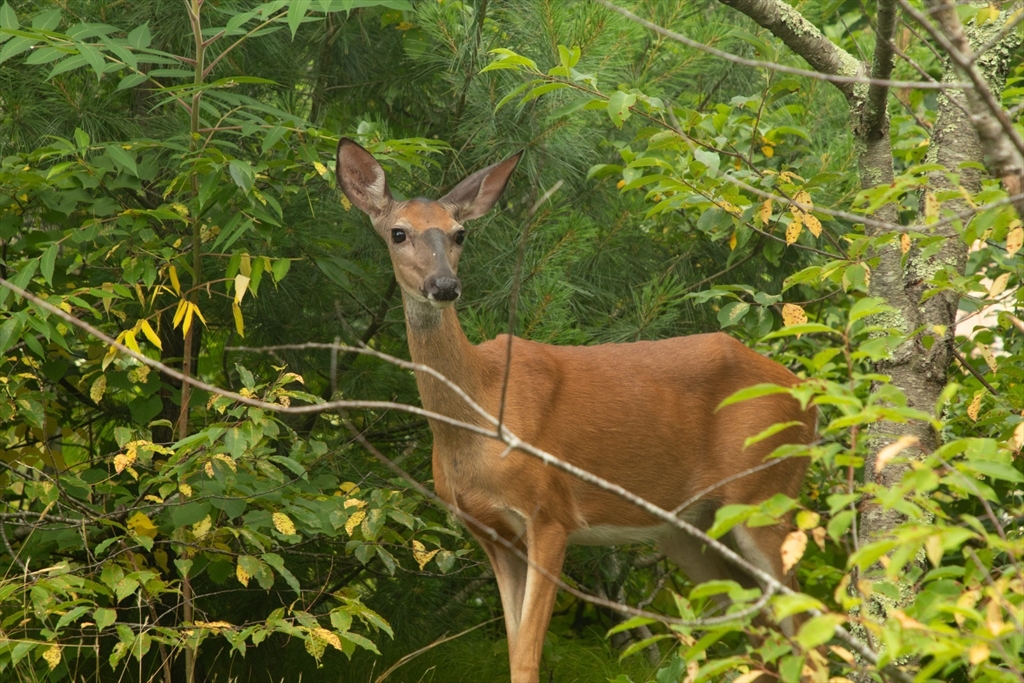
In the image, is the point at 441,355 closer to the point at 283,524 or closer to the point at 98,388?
the point at 283,524

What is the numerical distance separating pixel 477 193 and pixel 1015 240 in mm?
2412

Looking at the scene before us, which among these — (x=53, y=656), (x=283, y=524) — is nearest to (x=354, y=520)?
(x=283, y=524)

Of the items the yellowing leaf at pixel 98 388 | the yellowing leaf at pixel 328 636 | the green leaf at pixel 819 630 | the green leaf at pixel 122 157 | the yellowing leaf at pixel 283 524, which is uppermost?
the green leaf at pixel 819 630

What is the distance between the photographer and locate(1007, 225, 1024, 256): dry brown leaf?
3417mm

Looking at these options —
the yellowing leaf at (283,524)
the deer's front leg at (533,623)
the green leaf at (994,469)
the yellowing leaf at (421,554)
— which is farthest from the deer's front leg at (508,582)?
the green leaf at (994,469)

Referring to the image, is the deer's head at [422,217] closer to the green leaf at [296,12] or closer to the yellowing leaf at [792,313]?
the green leaf at [296,12]

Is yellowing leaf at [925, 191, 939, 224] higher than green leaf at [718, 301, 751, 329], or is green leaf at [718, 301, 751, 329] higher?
yellowing leaf at [925, 191, 939, 224]

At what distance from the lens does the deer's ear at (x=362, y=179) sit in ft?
16.4

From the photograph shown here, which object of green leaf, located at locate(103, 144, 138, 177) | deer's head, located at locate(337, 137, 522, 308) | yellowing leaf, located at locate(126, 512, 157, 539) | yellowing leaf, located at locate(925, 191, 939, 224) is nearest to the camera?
yellowing leaf, located at locate(925, 191, 939, 224)

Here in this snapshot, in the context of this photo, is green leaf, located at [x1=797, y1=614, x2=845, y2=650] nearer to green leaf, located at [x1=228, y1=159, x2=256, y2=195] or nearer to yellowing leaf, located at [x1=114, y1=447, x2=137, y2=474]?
green leaf, located at [x1=228, y1=159, x2=256, y2=195]

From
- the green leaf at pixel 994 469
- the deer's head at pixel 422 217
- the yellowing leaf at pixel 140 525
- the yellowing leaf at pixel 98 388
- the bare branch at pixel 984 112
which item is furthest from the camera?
the yellowing leaf at pixel 98 388

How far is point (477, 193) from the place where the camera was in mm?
5195

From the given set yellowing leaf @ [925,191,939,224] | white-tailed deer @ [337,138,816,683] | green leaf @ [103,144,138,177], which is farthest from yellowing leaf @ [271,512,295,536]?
yellowing leaf @ [925,191,939,224]

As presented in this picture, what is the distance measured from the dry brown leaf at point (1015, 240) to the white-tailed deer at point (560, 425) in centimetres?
176
